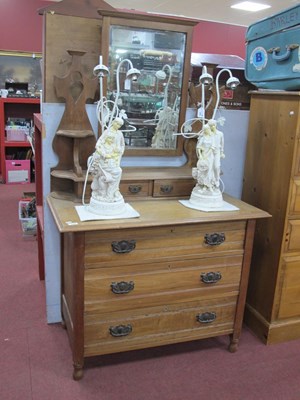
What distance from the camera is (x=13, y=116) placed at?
5645 millimetres

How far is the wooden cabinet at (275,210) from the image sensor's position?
196cm

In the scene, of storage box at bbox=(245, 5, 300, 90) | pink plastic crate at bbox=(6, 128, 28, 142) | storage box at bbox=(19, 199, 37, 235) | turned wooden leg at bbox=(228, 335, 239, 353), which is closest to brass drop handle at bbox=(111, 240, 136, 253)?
turned wooden leg at bbox=(228, 335, 239, 353)

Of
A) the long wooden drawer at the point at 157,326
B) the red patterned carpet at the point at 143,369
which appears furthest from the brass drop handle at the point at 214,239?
the red patterned carpet at the point at 143,369

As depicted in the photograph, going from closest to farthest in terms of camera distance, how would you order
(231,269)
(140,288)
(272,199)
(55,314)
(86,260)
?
1. (86,260)
2. (140,288)
3. (231,269)
4. (272,199)
5. (55,314)

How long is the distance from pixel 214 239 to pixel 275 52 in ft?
3.27

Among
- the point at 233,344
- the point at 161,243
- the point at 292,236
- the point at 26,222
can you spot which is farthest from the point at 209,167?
the point at 26,222

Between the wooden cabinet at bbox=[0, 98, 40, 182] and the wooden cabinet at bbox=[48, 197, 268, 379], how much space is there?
3761 mm

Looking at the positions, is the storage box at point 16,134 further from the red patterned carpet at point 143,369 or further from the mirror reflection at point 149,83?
the mirror reflection at point 149,83

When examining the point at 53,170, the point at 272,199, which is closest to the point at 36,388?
the point at 53,170

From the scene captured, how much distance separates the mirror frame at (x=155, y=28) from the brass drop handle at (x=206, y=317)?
0.87 m

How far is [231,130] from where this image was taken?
90.4 inches

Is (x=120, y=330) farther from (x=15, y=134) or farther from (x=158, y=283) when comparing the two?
(x=15, y=134)

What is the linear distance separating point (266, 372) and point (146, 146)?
1308 mm

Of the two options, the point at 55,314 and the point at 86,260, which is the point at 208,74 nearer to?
the point at 86,260
